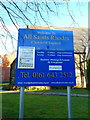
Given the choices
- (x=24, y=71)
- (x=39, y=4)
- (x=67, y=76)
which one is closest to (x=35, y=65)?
(x=24, y=71)

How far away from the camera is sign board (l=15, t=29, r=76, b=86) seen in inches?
159

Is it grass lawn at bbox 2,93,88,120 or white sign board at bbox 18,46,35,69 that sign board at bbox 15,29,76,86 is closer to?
white sign board at bbox 18,46,35,69

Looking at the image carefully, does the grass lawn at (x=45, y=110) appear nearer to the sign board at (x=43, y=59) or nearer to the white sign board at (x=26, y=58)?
the sign board at (x=43, y=59)

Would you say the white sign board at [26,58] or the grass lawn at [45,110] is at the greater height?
the white sign board at [26,58]

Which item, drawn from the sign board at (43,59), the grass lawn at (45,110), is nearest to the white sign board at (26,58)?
the sign board at (43,59)

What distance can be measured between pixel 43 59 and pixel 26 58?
510 millimetres

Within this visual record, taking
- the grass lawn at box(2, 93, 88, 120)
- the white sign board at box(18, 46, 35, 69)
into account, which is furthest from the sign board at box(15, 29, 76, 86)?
the grass lawn at box(2, 93, 88, 120)

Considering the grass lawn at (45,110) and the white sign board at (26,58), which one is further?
the grass lawn at (45,110)

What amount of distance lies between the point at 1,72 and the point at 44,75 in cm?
3383

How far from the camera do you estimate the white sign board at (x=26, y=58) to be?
13.3ft

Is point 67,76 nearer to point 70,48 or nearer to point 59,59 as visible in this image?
point 59,59

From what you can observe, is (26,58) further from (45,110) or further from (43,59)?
(45,110)

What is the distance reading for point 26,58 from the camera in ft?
13.4

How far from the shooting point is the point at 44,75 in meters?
4.10
